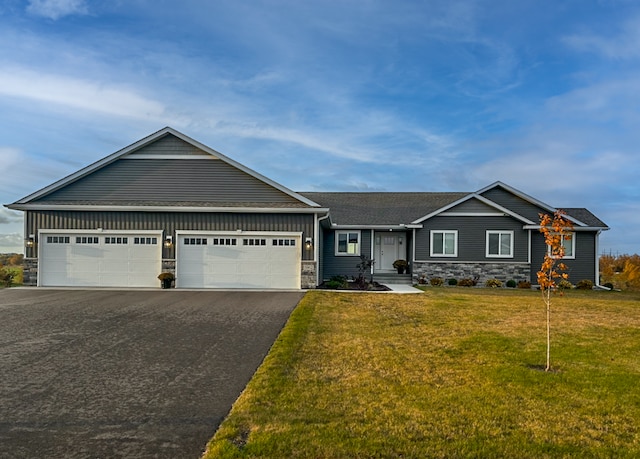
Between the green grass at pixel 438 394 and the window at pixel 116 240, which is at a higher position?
the window at pixel 116 240

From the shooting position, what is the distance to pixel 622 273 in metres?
24.8

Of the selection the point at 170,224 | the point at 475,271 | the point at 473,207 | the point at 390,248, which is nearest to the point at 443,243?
the point at 475,271

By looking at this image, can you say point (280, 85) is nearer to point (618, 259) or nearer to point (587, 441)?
point (587, 441)

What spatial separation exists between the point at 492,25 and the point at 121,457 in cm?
1527

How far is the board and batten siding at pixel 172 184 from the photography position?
1738 centimetres

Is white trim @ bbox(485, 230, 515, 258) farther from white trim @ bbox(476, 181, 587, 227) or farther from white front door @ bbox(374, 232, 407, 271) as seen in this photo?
white front door @ bbox(374, 232, 407, 271)

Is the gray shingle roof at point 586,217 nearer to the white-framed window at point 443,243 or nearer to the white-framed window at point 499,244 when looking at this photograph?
the white-framed window at point 499,244

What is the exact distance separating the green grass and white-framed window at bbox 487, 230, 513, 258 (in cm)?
1104

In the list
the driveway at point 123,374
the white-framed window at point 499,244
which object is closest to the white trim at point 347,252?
the white-framed window at point 499,244

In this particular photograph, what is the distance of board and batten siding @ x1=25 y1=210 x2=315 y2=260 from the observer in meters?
16.8

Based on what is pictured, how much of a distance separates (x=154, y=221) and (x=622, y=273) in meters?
25.6

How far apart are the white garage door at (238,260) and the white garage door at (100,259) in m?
1.15

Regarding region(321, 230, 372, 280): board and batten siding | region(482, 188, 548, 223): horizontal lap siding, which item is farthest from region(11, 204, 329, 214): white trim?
region(482, 188, 548, 223): horizontal lap siding

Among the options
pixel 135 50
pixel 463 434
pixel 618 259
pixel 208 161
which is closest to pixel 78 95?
pixel 135 50
